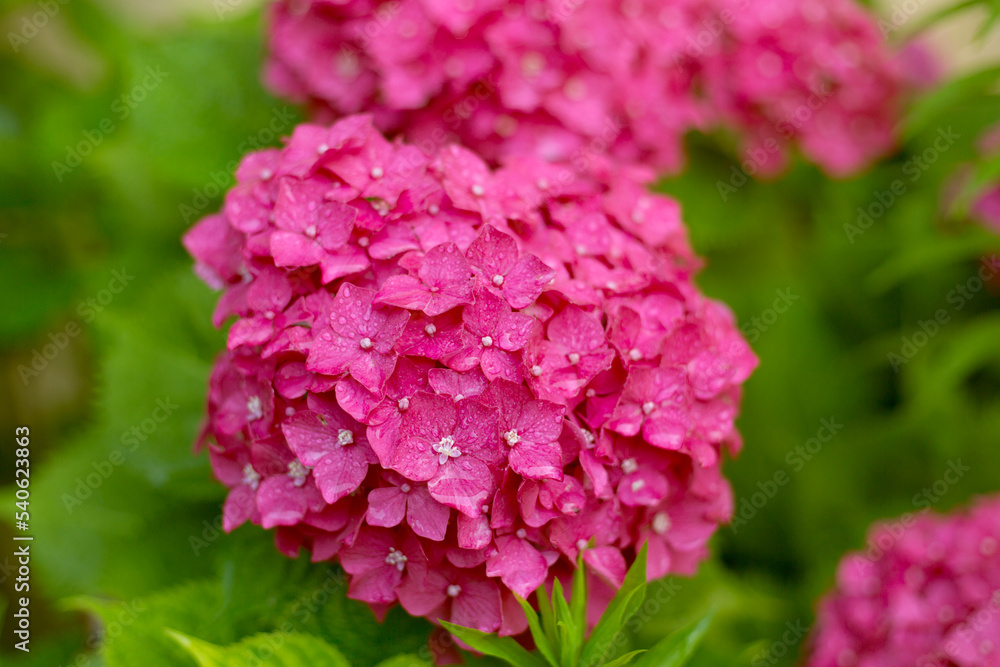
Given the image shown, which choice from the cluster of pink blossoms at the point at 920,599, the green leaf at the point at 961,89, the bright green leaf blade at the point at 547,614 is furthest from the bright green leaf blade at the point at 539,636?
the green leaf at the point at 961,89

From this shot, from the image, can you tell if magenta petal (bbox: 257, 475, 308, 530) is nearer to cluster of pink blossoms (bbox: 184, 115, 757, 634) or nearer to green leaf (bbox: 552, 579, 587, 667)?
cluster of pink blossoms (bbox: 184, 115, 757, 634)

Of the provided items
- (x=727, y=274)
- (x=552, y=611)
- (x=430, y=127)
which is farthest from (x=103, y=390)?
(x=727, y=274)

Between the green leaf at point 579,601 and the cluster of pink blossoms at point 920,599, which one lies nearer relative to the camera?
the green leaf at point 579,601

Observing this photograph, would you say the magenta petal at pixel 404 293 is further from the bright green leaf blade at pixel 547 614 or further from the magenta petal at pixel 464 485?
the bright green leaf blade at pixel 547 614

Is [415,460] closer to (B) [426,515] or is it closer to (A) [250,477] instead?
(B) [426,515]

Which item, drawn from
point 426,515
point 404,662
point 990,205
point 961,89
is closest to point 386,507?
point 426,515

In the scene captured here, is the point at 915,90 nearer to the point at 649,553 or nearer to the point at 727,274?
the point at 727,274
